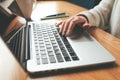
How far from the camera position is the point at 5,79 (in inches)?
20.0

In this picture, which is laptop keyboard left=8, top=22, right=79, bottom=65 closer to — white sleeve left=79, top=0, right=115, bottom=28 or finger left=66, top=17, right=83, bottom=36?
finger left=66, top=17, right=83, bottom=36

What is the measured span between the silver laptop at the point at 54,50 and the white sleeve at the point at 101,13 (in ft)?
0.63

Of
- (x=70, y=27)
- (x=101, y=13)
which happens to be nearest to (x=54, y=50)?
(x=70, y=27)

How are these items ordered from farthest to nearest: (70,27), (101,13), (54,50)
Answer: (101,13)
(70,27)
(54,50)

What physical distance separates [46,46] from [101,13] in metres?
0.55

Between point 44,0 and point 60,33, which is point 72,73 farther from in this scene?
point 44,0

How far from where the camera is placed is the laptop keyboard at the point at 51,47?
59 cm

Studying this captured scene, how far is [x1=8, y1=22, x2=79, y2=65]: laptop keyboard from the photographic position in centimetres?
59

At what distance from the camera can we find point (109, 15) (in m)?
1.18

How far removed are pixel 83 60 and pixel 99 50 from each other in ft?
0.32

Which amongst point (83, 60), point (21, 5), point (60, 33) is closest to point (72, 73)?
point (83, 60)

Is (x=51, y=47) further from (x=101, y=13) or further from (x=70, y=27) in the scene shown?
(x=101, y=13)

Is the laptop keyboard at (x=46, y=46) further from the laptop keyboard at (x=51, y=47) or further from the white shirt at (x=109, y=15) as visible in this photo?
the white shirt at (x=109, y=15)

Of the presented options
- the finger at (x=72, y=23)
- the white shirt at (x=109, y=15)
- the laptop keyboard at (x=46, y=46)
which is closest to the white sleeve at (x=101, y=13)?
the white shirt at (x=109, y=15)
